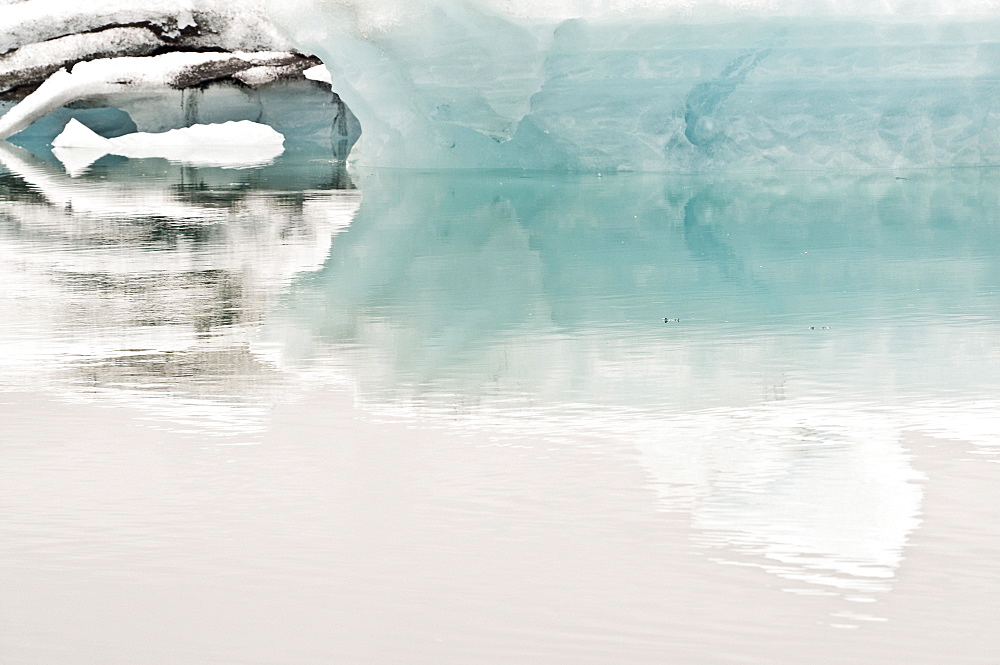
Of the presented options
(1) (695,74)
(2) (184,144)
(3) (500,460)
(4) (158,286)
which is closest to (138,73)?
(2) (184,144)

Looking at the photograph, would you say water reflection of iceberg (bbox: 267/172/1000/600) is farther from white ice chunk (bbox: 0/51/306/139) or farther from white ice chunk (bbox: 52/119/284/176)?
white ice chunk (bbox: 0/51/306/139)

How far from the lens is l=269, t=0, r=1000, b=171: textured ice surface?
11.1 metres

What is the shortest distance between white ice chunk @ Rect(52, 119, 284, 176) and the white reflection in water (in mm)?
9228

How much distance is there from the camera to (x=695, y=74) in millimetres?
11289

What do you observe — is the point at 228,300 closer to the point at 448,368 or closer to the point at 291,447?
the point at 448,368

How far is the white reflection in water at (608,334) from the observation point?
2.60m

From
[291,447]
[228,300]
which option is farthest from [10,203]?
[291,447]

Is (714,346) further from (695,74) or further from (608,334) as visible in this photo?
(695,74)

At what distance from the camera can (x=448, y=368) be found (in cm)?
360

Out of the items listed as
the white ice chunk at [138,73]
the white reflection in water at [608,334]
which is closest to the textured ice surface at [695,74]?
the white reflection in water at [608,334]

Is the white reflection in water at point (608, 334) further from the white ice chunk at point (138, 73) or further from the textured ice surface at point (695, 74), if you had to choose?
the white ice chunk at point (138, 73)

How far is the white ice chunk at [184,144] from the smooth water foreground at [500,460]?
11566 millimetres

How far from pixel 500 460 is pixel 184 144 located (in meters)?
17.8

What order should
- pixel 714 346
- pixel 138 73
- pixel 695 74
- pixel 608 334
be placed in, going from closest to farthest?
pixel 714 346 < pixel 608 334 < pixel 695 74 < pixel 138 73
